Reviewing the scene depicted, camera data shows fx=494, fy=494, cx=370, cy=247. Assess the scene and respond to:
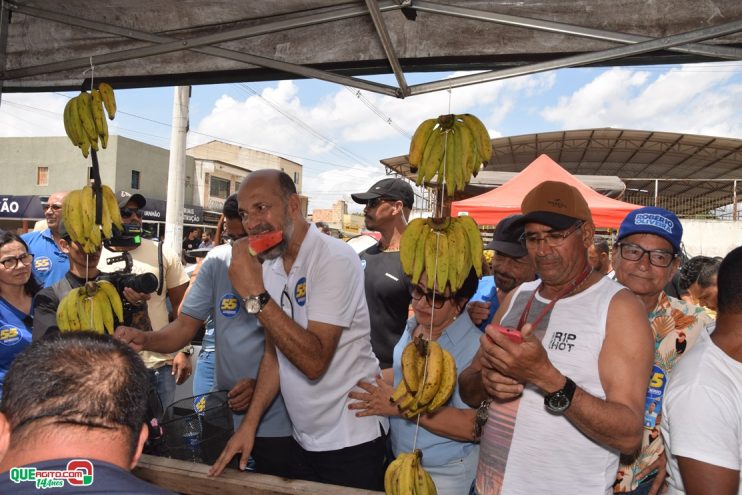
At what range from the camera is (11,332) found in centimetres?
289

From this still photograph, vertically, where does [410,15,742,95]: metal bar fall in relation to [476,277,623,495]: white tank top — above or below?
above

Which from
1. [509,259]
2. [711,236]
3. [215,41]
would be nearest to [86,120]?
[215,41]

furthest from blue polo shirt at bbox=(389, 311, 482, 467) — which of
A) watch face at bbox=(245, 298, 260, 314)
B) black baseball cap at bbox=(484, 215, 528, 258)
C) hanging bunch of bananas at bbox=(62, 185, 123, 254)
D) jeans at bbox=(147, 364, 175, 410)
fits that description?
jeans at bbox=(147, 364, 175, 410)

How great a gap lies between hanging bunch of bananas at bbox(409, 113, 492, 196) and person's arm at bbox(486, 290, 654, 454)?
0.59 metres

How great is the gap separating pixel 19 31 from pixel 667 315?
3596mm

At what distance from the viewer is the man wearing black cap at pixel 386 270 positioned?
3521mm

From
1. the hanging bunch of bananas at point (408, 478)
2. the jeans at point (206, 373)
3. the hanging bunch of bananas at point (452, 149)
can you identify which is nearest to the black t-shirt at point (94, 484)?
the hanging bunch of bananas at point (408, 478)

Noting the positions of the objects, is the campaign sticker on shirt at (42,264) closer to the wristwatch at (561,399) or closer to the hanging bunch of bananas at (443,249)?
the hanging bunch of bananas at (443,249)

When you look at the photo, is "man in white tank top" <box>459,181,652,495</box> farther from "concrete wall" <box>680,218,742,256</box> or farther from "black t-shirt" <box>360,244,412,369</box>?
"concrete wall" <box>680,218,742,256</box>

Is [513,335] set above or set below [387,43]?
below

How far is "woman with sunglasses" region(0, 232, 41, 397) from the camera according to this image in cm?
287

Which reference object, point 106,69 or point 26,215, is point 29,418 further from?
point 26,215

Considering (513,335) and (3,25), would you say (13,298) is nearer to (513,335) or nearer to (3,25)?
(3,25)

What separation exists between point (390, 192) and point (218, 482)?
2444 mm
